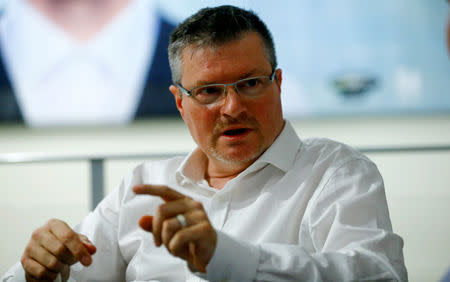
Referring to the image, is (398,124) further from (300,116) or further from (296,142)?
(296,142)

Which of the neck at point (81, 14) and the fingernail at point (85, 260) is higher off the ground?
the neck at point (81, 14)

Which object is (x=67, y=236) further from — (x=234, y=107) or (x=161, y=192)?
(x=234, y=107)

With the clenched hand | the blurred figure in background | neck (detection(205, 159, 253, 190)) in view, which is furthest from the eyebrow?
the blurred figure in background

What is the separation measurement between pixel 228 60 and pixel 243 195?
309 millimetres

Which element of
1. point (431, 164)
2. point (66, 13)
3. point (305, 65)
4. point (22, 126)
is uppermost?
point (66, 13)

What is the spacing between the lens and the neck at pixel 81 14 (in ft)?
12.2

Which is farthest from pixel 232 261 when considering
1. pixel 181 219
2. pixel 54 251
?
pixel 54 251

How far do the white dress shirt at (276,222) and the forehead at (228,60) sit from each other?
19 centimetres

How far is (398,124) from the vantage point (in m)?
3.48

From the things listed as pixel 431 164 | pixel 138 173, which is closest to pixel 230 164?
pixel 138 173

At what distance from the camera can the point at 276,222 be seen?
1046 millimetres

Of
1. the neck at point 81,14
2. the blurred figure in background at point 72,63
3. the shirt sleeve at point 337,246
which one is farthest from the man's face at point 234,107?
the neck at point 81,14

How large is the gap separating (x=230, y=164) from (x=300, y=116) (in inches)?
93.2

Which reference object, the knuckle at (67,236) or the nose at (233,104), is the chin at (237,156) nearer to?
the nose at (233,104)
